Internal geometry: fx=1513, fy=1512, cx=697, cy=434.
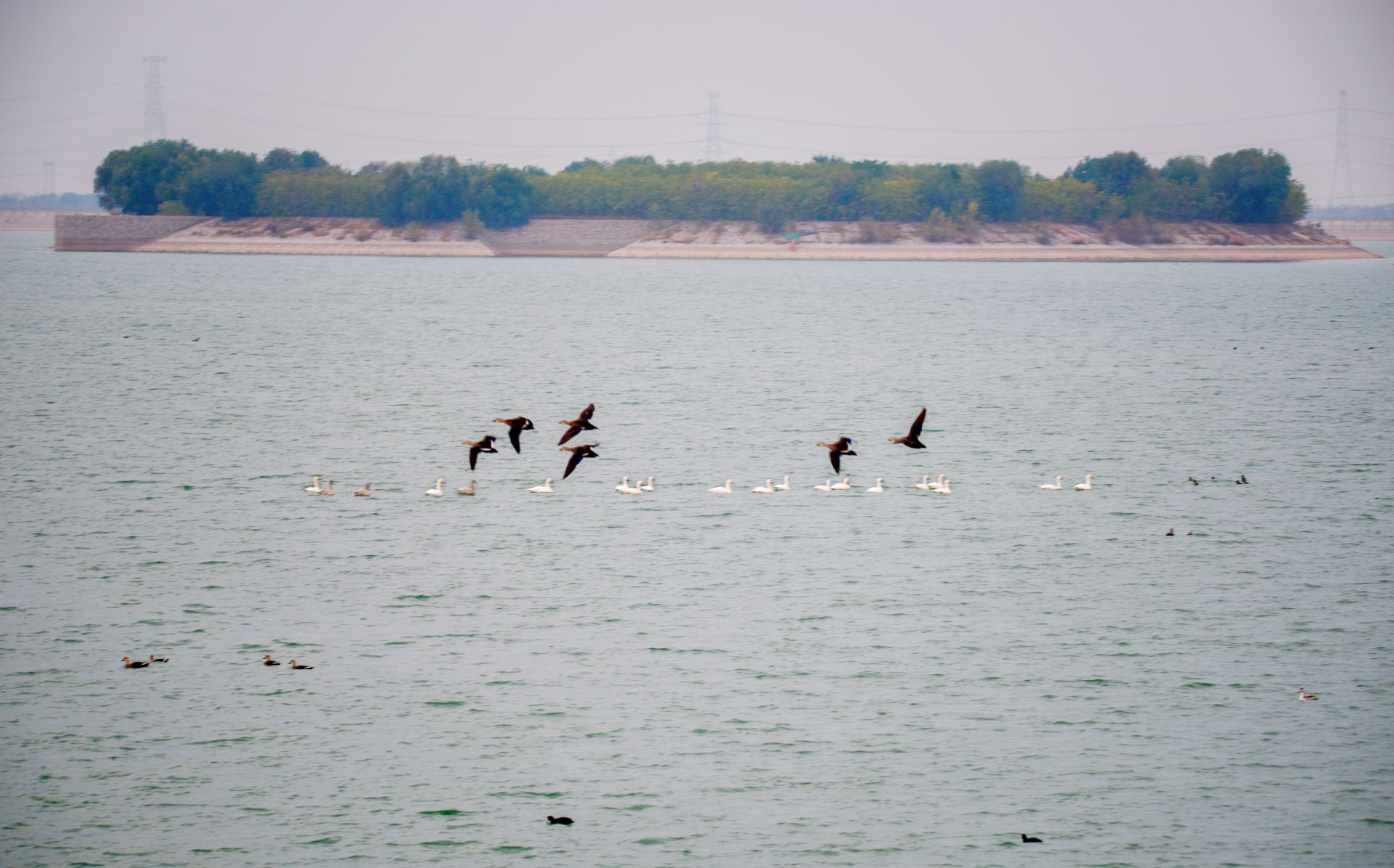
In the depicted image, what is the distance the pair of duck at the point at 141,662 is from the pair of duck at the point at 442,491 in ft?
56.7

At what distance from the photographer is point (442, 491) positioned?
47.9 metres

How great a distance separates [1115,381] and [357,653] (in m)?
62.5

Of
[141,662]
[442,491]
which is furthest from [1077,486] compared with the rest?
[141,662]

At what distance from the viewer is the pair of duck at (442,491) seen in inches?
1865

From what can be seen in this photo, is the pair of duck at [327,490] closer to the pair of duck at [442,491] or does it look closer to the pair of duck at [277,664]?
the pair of duck at [442,491]

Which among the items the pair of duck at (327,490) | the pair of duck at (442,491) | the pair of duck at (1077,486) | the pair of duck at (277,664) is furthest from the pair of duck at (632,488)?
the pair of duck at (277,664)

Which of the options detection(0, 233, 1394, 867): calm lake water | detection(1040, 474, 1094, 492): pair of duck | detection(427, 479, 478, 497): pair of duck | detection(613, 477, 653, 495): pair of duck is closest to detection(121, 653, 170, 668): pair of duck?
detection(0, 233, 1394, 867): calm lake water

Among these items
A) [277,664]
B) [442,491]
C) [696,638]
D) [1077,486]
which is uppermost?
[1077,486]

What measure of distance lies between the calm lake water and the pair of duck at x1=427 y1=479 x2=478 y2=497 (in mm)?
569

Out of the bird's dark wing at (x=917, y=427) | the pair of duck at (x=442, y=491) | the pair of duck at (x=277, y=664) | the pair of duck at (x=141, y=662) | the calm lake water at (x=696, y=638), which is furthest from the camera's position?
the pair of duck at (x=442, y=491)

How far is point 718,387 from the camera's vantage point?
265ft

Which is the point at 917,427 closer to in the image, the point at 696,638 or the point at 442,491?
the point at 696,638

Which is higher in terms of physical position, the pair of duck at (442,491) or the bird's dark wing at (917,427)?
the bird's dark wing at (917,427)

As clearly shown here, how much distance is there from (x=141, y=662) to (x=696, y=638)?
1126cm
